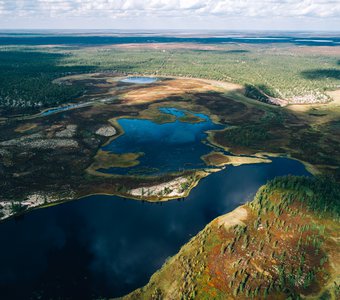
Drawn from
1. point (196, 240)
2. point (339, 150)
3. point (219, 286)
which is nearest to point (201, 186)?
point (196, 240)

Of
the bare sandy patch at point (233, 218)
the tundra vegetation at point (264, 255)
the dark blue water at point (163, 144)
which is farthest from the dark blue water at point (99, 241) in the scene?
Answer: the dark blue water at point (163, 144)

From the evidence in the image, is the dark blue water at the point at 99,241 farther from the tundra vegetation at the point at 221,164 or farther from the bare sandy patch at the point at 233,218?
the tundra vegetation at the point at 221,164

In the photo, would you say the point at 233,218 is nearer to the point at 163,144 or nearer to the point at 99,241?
the point at 99,241

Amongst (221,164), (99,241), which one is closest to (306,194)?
(221,164)

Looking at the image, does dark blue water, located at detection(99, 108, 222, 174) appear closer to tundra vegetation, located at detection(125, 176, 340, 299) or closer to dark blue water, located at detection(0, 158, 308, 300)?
dark blue water, located at detection(0, 158, 308, 300)

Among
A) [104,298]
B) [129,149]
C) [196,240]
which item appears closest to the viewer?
[104,298]

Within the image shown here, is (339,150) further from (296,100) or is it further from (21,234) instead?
(21,234)
